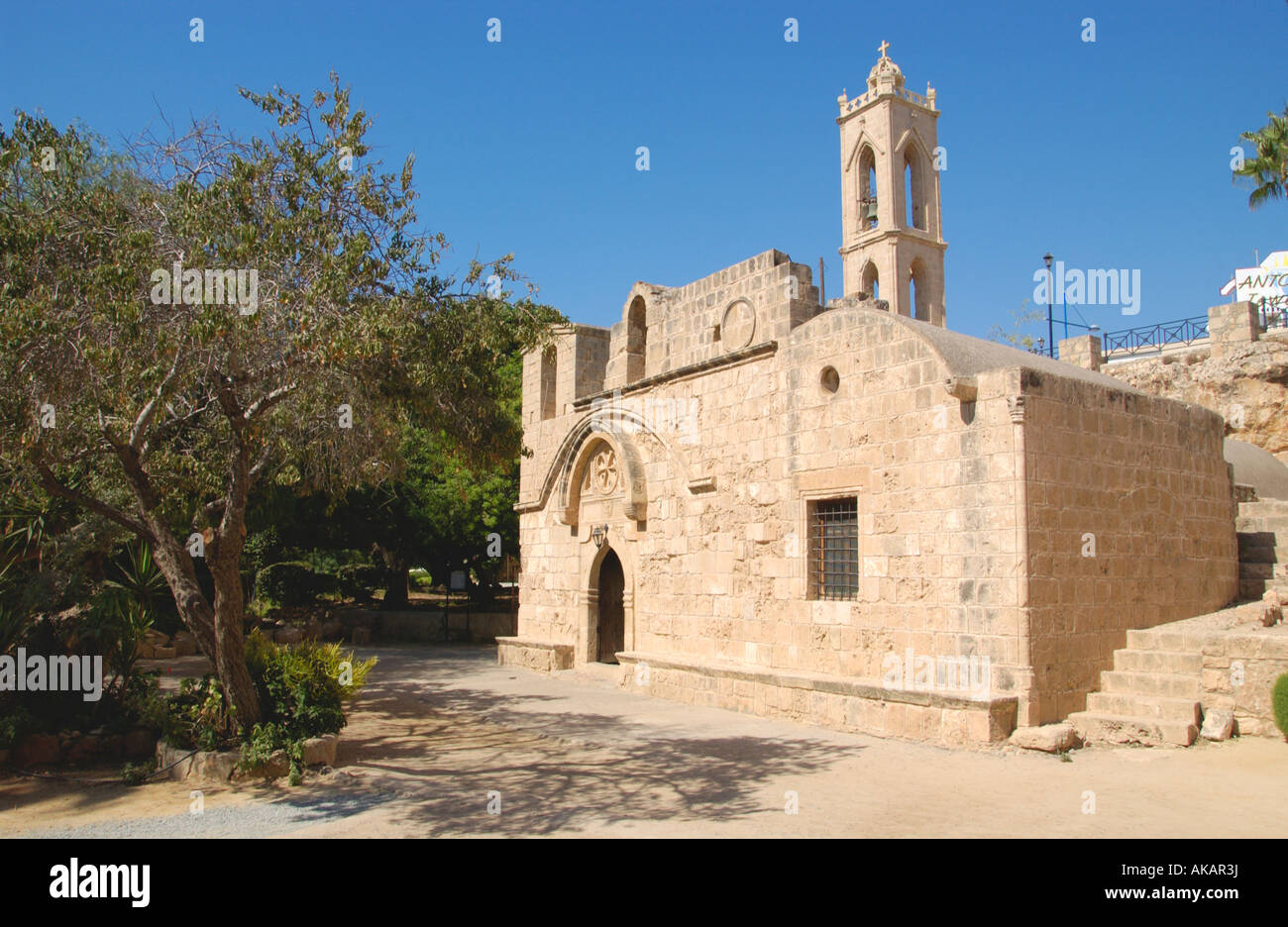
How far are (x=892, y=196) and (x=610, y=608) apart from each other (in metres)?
25.3

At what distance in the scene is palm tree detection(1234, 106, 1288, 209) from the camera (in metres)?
14.8

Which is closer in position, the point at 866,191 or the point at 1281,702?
the point at 1281,702

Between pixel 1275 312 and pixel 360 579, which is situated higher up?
pixel 1275 312

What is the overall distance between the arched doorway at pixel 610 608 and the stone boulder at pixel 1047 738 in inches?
315

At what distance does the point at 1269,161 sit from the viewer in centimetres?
1489

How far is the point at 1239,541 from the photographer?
1209 centimetres

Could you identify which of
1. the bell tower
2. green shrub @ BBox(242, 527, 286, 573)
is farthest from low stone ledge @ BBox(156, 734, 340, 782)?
the bell tower

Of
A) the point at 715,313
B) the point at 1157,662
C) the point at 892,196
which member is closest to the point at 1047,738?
the point at 1157,662

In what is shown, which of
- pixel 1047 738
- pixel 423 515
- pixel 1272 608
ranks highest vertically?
pixel 423 515

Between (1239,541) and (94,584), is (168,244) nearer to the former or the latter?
(94,584)

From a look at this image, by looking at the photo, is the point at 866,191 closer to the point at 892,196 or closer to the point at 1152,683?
the point at 892,196

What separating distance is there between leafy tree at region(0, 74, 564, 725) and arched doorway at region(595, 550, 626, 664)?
7.07 meters

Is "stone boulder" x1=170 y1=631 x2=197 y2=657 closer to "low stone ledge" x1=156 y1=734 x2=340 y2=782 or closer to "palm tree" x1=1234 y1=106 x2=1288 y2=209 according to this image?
"low stone ledge" x1=156 y1=734 x2=340 y2=782

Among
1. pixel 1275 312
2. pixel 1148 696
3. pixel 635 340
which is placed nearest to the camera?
pixel 1148 696
